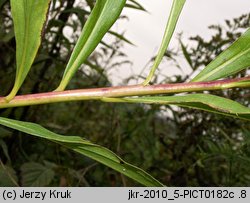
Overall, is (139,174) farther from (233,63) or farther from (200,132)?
(200,132)

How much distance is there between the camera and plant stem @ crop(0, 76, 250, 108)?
1.97ft

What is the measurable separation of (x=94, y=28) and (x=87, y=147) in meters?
0.22

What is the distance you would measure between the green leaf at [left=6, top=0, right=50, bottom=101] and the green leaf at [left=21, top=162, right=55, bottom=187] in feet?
2.50

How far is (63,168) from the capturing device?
5.06 ft

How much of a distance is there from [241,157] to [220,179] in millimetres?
1200

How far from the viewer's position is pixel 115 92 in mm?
624

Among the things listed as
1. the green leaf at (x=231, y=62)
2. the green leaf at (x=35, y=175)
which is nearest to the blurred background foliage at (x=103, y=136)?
the green leaf at (x=35, y=175)

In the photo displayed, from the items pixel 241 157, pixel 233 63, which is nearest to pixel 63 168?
pixel 241 157

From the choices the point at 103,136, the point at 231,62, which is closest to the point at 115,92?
the point at 231,62

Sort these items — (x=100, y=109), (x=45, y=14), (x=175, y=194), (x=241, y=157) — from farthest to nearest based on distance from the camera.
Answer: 1. (x=100, y=109)
2. (x=241, y=157)
3. (x=175, y=194)
4. (x=45, y=14)

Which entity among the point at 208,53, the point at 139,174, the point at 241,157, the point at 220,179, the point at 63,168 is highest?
the point at 208,53

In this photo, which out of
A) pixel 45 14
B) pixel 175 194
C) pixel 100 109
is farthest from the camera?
pixel 100 109

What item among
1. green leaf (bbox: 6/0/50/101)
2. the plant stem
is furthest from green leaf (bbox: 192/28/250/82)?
green leaf (bbox: 6/0/50/101)

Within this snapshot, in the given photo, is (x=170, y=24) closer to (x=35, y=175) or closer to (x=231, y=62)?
(x=231, y=62)
